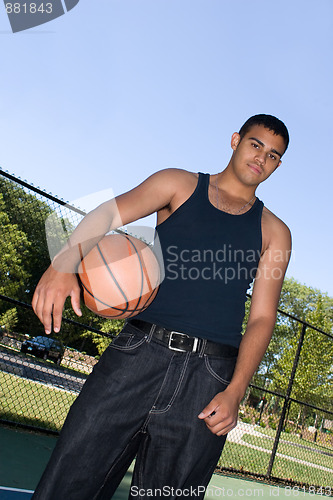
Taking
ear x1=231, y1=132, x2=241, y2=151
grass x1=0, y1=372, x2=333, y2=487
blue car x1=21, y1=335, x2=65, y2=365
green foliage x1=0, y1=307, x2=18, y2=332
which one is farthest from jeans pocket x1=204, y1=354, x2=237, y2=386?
green foliage x1=0, y1=307, x2=18, y2=332

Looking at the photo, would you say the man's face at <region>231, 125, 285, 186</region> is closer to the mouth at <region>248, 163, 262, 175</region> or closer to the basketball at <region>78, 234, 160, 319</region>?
the mouth at <region>248, 163, 262, 175</region>

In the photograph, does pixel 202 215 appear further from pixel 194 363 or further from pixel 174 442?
pixel 174 442

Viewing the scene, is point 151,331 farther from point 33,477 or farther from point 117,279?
point 33,477

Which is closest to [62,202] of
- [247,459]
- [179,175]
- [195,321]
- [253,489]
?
[179,175]

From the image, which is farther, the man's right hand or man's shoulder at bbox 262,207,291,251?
man's shoulder at bbox 262,207,291,251

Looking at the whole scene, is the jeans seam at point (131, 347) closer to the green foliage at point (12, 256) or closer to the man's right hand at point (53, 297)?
the man's right hand at point (53, 297)

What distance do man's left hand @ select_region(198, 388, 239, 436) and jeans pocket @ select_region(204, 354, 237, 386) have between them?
2.4 inches

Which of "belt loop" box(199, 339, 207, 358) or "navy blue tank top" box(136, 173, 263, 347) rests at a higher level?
"navy blue tank top" box(136, 173, 263, 347)

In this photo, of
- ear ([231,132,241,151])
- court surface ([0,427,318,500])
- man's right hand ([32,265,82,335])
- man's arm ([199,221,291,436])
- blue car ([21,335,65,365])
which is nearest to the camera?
man's right hand ([32,265,82,335])

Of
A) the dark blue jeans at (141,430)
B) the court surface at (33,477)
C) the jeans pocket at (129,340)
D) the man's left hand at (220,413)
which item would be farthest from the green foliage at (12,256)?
the man's left hand at (220,413)

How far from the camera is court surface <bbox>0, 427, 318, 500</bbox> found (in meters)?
3.15

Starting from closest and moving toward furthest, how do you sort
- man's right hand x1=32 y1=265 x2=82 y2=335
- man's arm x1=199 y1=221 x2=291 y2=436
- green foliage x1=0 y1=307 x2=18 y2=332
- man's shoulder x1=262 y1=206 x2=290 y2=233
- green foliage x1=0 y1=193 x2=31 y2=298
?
man's right hand x1=32 y1=265 x2=82 y2=335 → man's arm x1=199 y1=221 x2=291 y2=436 → man's shoulder x1=262 y1=206 x2=290 y2=233 → green foliage x1=0 y1=193 x2=31 y2=298 → green foliage x1=0 y1=307 x2=18 y2=332

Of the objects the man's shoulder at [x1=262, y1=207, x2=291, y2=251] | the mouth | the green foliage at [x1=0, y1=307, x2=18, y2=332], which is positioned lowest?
the green foliage at [x1=0, y1=307, x2=18, y2=332]

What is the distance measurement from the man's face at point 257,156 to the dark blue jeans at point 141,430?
2.55 ft
